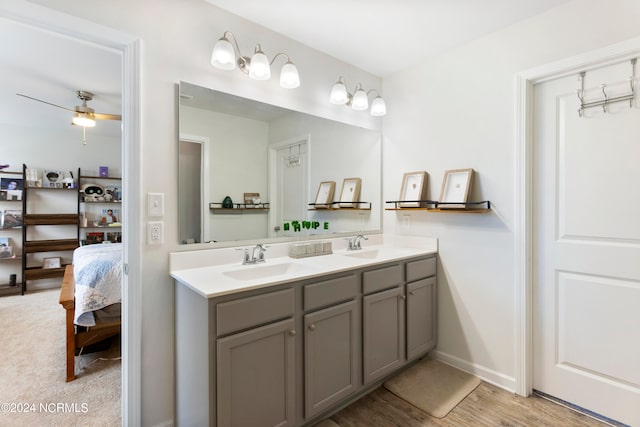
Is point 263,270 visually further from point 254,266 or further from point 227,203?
point 227,203

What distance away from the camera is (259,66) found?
1.83 meters

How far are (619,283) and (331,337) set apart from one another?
5.32 ft

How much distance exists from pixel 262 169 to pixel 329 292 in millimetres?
957

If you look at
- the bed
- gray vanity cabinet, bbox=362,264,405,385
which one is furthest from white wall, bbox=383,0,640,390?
the bed

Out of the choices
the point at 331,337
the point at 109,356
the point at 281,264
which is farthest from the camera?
the point at 109,356

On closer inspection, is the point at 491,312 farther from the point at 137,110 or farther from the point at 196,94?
the point at 137,110

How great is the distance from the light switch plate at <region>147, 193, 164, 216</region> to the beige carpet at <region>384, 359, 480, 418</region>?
180cm

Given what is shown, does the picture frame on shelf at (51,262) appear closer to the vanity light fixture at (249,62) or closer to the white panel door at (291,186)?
the white panel door at (291,186)

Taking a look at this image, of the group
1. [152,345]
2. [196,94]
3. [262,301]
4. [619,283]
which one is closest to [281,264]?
[262,301]

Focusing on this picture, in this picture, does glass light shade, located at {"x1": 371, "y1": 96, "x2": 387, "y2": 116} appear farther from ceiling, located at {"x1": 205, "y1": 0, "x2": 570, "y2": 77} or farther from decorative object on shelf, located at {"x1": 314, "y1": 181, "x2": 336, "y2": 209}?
decorative object on shelf, located at {"x1": 314, "y1": 181, "x2": 336, "y2": 209}

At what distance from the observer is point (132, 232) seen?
5.06ft

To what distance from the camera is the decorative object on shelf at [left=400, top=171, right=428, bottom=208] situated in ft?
7.99

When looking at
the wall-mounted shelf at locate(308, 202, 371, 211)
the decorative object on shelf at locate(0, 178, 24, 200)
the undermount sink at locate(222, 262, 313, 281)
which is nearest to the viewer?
the undermount sink at locate(222, 262, 313, 281)

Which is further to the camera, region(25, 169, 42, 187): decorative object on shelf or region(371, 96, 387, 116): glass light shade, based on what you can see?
region(25, 169, 42, 187): decorative object on shelf
